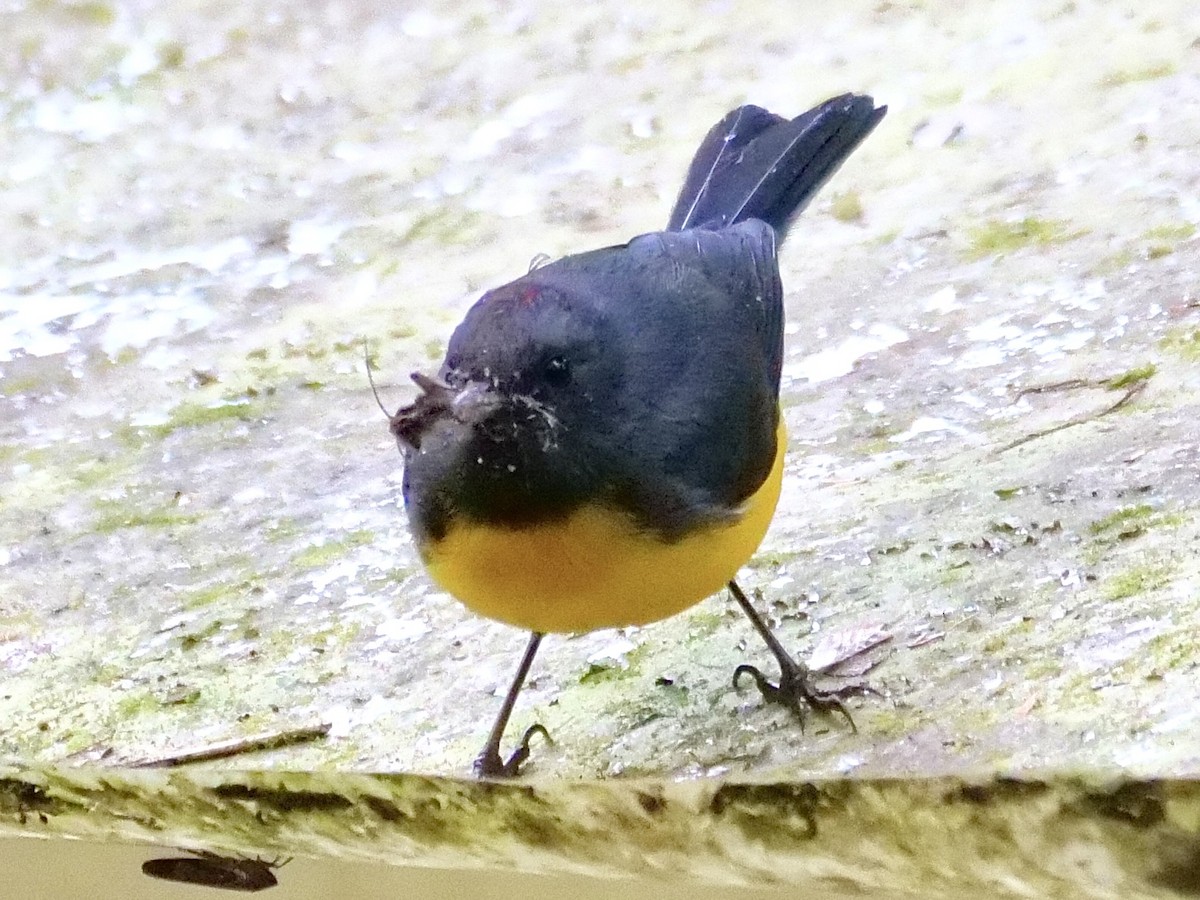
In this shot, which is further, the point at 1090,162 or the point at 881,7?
the point at 881,7

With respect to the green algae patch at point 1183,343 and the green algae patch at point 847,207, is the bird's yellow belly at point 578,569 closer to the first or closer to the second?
the green algae patch at point 1183,343

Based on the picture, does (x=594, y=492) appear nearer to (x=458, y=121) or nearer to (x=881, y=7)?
(x=458, y=121)

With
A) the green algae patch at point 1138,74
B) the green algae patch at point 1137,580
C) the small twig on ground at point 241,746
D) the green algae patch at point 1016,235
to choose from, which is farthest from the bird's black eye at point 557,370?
the green algae patch at point 1138,74

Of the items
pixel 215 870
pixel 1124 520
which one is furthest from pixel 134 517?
pixel 1124 520

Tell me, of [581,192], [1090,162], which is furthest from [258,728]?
[1090,162]

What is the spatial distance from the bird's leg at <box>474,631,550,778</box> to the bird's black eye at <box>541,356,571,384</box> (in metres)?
0.37

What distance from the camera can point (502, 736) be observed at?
1888mm

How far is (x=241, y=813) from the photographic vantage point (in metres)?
1.84

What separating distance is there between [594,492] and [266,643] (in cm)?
82

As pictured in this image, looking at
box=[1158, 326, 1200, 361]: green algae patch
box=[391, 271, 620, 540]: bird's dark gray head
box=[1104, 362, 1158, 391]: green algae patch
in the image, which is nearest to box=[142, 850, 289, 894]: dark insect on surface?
box=[391, 271, 620, 540]: bird's dark gray head

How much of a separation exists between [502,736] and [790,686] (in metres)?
0.39

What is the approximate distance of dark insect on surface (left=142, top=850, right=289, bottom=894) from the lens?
211 cm

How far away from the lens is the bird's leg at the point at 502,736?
1.76m

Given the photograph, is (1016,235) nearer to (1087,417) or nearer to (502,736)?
(1087,417)
